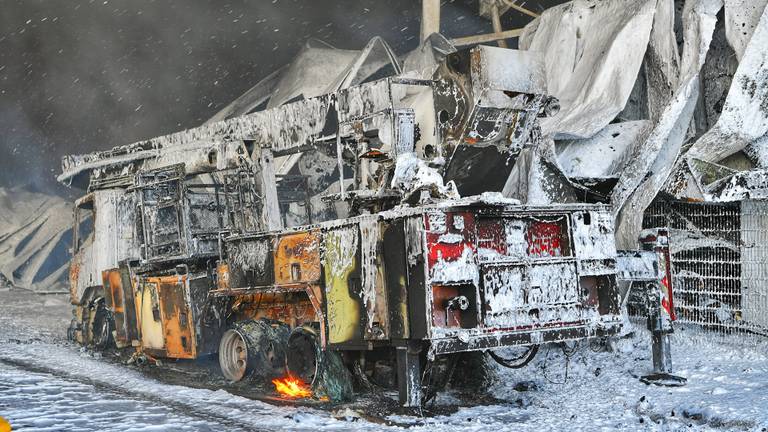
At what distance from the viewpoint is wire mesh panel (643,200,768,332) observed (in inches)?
336

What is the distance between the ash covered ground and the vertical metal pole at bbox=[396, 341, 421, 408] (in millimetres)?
115

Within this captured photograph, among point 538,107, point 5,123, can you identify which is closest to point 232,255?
point 538,107

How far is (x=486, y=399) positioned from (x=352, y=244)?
1.83 meters

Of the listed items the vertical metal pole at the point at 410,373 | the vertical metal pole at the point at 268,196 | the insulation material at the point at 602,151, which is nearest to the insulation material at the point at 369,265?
the vertical metal pole at the point at 410,373

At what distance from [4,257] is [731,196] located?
16179 millimetres

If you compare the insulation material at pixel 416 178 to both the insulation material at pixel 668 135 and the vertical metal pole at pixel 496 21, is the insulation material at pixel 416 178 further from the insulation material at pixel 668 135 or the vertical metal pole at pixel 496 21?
the vertical metal pole at pixel 496 21

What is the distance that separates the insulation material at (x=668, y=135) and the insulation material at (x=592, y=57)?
0.73m

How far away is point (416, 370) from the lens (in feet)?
21.6

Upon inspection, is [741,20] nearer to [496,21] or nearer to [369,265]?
[369,265]

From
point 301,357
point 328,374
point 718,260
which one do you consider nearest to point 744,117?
point 718,260

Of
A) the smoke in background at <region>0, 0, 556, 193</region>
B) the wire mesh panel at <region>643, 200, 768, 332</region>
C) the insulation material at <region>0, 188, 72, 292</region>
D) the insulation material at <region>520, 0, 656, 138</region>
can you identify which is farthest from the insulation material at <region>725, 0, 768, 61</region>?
the insulation material at <region>0, 188, 72, 292</region>

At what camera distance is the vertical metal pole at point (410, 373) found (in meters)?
6.51

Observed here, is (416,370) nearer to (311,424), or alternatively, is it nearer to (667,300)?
(311,424)

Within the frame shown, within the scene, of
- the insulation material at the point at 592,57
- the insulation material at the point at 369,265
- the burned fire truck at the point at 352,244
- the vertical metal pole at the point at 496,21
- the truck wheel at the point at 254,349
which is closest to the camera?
the burned fire truck at the point at 352,244
